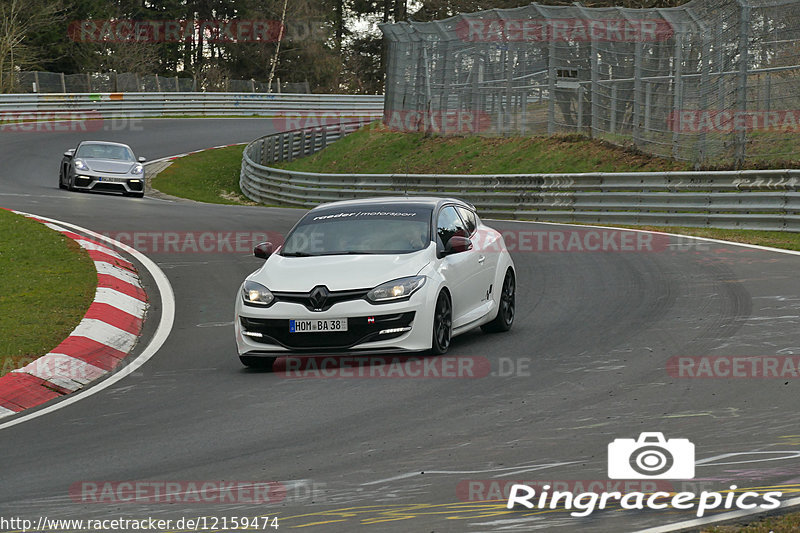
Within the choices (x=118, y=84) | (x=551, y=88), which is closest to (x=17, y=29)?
(x=118, y=84)

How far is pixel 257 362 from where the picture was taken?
10234 mm

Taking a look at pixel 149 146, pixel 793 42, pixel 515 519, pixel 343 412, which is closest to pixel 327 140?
pixel 149 146

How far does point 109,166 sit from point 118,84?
3657 cm

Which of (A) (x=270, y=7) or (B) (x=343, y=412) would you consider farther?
(A) (x=270, y=7)

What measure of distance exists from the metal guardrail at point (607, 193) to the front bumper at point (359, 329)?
837 centimetres

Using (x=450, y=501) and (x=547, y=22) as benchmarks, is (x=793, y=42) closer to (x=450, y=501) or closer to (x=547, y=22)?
(x=547, y=22)

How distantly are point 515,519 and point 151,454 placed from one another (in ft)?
8.76

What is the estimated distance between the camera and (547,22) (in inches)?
1157

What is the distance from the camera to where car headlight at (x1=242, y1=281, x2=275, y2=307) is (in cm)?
1006

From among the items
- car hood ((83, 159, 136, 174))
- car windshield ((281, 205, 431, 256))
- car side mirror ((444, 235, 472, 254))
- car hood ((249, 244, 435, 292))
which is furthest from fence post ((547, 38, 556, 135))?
car hood ((249, 244, 435, 292))

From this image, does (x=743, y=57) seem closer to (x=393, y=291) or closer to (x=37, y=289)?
(x=37, y=289)

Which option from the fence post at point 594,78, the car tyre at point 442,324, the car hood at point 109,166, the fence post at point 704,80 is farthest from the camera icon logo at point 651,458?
the car hood at point 109,166

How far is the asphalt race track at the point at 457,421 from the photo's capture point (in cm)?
592

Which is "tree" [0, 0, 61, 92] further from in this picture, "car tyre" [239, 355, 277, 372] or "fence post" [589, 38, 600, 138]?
"car tyre" [239, 355, 277, 372]
